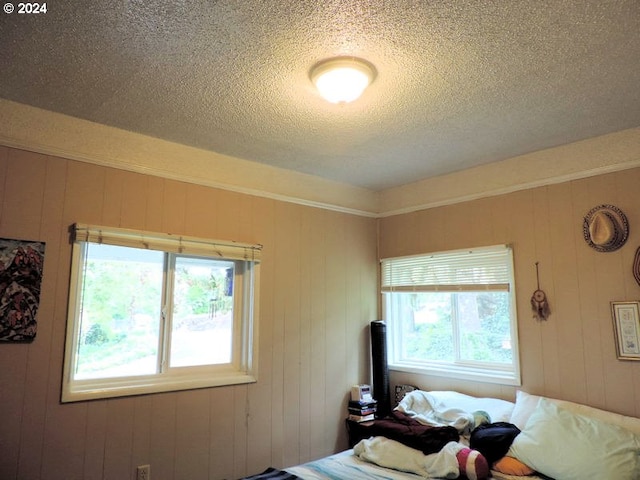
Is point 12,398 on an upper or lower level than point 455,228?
lower

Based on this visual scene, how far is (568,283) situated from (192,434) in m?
2.72

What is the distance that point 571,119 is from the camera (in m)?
2.75

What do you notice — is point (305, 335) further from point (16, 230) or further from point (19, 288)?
point (16, 230)

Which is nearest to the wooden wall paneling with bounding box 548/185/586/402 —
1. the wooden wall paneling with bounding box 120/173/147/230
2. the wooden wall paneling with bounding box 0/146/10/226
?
the wooden wall paneling with bounding box 120/173/147/230

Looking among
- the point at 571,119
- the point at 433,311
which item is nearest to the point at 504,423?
the point at 433,311

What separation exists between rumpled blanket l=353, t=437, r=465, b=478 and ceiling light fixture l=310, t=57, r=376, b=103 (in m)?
2.07

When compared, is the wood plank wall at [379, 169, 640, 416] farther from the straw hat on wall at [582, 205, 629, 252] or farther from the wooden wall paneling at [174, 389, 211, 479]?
the wooden wall paneling at [174, 389, 211, 479]

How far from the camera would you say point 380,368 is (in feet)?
12.8

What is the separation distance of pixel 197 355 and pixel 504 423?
2.11 metres

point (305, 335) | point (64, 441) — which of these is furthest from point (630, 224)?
point (64, 441)

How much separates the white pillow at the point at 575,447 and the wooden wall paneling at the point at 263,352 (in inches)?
66.0

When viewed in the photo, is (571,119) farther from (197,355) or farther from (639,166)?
(197,355)

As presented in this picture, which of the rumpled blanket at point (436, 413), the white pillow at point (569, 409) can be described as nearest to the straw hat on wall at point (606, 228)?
the white pillow at point (569, 409)

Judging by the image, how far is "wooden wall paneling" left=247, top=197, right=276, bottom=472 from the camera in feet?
10.7
